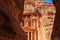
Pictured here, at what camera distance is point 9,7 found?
449 cm

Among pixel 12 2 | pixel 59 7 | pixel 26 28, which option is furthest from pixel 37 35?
pixel 12 2

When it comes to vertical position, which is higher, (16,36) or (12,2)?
(12,2)

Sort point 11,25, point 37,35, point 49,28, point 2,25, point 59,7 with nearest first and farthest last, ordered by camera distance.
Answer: point 2,25, point 11,25, point 59,7, point 49,28, point 37,35

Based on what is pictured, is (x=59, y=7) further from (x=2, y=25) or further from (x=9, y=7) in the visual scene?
(x=2, y=25)

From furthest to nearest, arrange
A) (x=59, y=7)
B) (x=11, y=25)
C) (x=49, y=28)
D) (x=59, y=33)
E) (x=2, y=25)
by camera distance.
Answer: (x=49, y=28) → (x=59, y=7) → (x=59, y=33) → (x=11, y=25) → (x=2, y=25)

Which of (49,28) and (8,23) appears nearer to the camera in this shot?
(8,23)

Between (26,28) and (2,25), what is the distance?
45.1ft

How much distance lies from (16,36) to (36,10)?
13892 mm

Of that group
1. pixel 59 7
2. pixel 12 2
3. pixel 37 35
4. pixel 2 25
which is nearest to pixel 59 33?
pixel 59 7

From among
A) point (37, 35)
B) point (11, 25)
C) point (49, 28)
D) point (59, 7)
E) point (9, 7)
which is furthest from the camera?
point (37, 35)

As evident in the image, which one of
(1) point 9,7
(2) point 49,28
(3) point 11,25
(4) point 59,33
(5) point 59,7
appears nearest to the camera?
(3) point 11,25

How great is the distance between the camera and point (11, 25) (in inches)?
164

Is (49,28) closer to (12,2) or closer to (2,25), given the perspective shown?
(12,2)

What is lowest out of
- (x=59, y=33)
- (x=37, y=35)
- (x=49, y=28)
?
(x=37, y=35)
